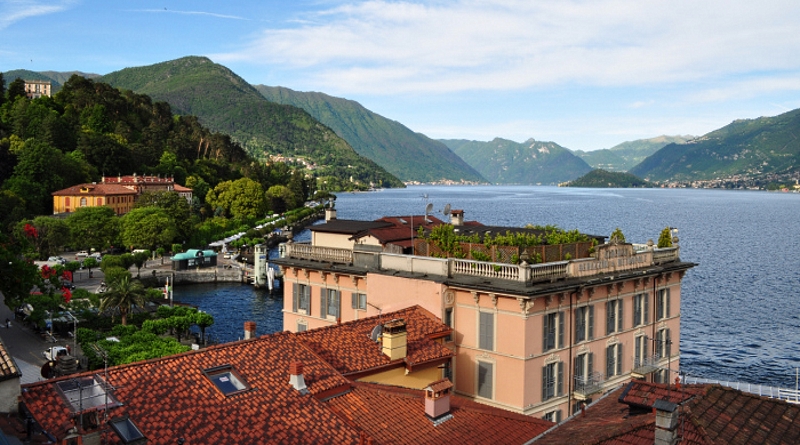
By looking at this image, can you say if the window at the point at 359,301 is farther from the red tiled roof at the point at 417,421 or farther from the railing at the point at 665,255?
the railing at the point at 665,255

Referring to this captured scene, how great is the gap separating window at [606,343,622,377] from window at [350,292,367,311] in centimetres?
926

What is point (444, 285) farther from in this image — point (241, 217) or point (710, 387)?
point (241, 217)

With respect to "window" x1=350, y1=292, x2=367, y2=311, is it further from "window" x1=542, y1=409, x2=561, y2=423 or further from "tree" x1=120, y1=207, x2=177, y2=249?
"tree" x1=120, y1=207, x2=177, y2=249

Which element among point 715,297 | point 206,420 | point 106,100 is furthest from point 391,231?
point 106,100

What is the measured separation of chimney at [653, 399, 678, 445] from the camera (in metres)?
9.87

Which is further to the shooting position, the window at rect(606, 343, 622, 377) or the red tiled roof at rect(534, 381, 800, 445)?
the window at rect(606, 343, 622, 377)

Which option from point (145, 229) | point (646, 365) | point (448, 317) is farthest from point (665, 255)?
point (145, 229)

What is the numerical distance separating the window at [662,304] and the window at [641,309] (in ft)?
3.03

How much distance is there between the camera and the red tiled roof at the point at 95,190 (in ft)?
373

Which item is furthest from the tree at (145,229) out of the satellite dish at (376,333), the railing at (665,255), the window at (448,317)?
the satellite dish at (376,333)

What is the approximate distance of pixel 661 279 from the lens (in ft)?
91.0

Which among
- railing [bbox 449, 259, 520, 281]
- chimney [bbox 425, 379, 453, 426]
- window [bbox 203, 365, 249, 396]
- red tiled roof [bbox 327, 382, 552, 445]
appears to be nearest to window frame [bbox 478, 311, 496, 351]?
railing [bbox 449, 259, 520, 281]

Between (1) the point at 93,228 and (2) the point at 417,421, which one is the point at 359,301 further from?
(1) the point at 93,228

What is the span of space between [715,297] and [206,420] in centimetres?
6817
